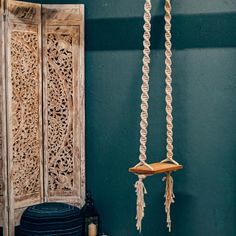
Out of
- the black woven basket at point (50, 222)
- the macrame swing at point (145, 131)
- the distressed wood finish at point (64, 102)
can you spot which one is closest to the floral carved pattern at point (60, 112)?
the distressed wood finish at point (64, 102)

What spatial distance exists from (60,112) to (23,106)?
22 centimetres

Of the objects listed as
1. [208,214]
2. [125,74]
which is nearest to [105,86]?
[125,74]

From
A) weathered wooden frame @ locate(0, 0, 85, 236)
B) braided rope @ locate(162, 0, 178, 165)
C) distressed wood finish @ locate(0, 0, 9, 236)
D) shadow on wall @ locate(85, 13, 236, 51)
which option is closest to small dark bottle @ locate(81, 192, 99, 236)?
weathered wooden frame @ locate(0, 0, 85, 236)

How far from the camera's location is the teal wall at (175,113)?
2584 millimetres

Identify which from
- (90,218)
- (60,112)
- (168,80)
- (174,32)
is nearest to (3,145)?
(60,112)

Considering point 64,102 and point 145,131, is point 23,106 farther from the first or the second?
point 145,131

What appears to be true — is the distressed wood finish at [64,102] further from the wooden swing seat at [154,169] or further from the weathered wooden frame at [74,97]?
the wooden swing seat at [154,169]

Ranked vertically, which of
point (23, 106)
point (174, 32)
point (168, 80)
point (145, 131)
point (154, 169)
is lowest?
point (154, 169)

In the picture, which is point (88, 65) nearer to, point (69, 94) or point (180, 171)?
point (69, 94)

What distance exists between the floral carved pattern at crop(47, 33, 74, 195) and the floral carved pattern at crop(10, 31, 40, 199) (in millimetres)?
75

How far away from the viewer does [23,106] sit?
8.60ft

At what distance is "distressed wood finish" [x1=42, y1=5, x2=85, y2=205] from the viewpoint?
2.71 meters

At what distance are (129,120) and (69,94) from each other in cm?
36

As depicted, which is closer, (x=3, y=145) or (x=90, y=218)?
(x=3, y=145)
